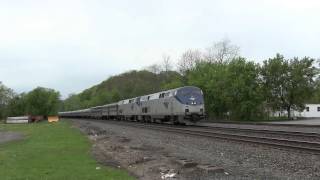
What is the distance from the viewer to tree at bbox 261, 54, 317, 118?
266 feet

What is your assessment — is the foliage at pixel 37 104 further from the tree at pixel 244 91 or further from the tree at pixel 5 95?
the tree at pixel 244 91

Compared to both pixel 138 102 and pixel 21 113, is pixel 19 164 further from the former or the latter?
pixel 21 113

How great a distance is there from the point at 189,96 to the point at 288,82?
41.8m

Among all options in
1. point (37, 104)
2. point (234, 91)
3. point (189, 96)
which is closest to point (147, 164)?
point (189, 96)

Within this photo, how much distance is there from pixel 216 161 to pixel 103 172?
13.5 feet

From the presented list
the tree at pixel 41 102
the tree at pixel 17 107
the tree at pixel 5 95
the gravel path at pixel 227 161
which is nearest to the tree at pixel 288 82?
the gravel path at pixel 227 161

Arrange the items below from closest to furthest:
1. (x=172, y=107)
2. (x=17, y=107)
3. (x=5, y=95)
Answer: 1. (x=172, y=107)
2. (x=17, y=107)
3. (x=5, y=95)

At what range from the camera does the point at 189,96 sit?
1742 inches

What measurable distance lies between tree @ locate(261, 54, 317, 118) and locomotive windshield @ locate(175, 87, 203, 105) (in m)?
38.3

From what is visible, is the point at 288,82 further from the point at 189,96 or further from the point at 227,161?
the point at 227,161

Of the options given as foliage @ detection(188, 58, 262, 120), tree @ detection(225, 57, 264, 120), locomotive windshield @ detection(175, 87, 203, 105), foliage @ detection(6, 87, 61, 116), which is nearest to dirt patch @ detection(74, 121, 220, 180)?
locomotive windshield @ detection(175, 87, 203, 105)

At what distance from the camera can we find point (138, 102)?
6122 cm

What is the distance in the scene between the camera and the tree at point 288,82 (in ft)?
266

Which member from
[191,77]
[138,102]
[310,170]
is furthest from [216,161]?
[191,77]
